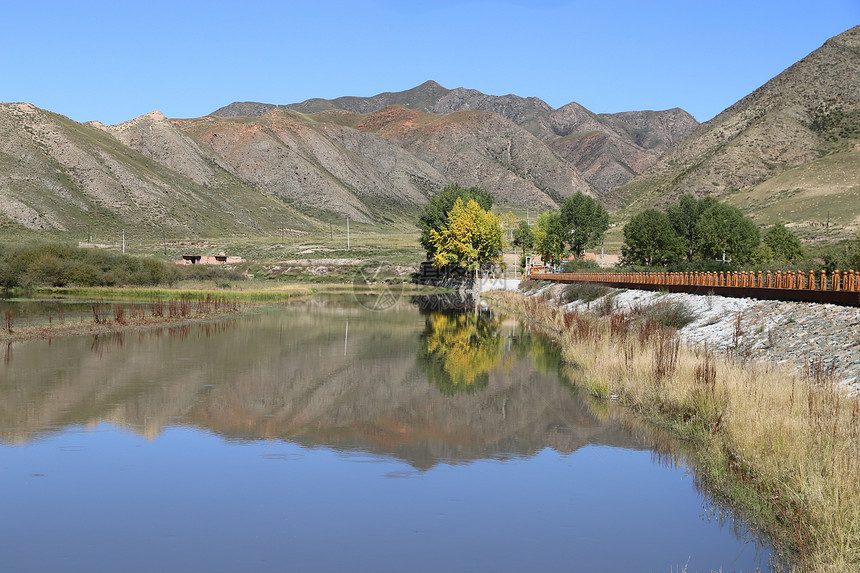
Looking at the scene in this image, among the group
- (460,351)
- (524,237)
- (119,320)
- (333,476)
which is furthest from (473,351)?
(524,237)

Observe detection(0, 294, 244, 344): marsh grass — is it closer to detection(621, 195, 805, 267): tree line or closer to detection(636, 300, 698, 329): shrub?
detection(636, 300, 698, 329): shrub

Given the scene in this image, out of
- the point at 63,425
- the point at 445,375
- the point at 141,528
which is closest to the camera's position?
the point at 141,528

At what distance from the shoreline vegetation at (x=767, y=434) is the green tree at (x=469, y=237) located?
6749cm

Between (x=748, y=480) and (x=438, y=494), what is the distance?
475 cm

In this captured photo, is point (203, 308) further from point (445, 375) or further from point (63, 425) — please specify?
point (63, 425)

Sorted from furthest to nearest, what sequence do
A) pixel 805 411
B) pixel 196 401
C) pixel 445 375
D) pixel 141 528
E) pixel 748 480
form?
pixel 445 375 < pixel 196 401 < pixel 805 411 < pixel 748 480 < pixel 141 528

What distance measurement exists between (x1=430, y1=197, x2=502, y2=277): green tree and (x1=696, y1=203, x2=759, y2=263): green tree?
22322 millimetres

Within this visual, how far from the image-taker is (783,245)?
287 ft

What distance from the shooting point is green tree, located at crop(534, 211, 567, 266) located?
106438 mm

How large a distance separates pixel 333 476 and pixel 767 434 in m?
7.04

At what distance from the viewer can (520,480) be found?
14.2 m

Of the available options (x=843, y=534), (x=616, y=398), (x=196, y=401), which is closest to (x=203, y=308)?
(x=196, y=401)

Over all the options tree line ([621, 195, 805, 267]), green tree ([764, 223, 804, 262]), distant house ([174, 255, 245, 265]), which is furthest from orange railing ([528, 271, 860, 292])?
distant house ([174, 255, 245, 265])

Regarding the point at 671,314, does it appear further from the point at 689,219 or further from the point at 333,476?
the point at 689,219
